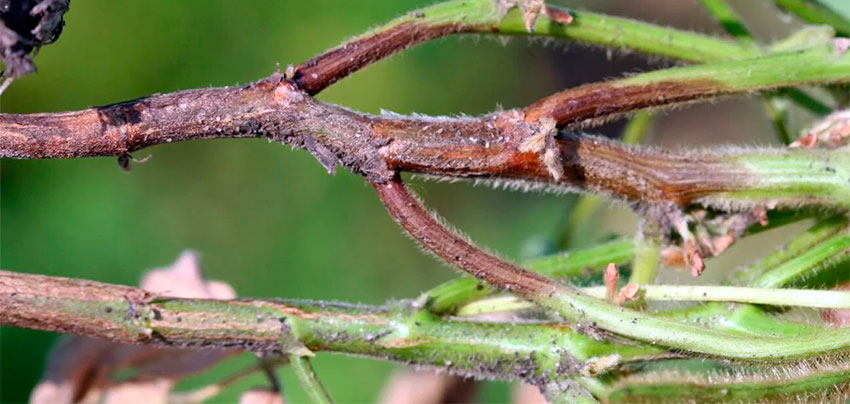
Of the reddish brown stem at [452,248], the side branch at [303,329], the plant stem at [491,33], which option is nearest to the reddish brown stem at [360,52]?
the plant stem at [491,33]

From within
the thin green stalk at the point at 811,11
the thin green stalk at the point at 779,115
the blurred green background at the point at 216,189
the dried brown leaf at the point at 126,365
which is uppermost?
the blurred green background at the point at 216,189

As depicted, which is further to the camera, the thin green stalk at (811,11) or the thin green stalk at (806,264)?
the thin green stalk at (811,11)

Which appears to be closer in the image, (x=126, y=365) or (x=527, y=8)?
(x=527, y=8)

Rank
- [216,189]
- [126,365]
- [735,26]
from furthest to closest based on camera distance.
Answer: [216,189], [126,365], [735,26]

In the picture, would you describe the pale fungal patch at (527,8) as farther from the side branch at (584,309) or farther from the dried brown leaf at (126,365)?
the dried brown leaf at (126,365)

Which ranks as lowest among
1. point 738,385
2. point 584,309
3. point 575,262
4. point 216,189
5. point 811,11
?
point 738,385

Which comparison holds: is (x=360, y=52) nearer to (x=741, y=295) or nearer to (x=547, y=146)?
(x=547, y=146)

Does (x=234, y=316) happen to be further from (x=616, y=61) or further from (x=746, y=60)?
(x=616, y=61)

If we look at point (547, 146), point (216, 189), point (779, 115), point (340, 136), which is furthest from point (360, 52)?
point (216, 189)
